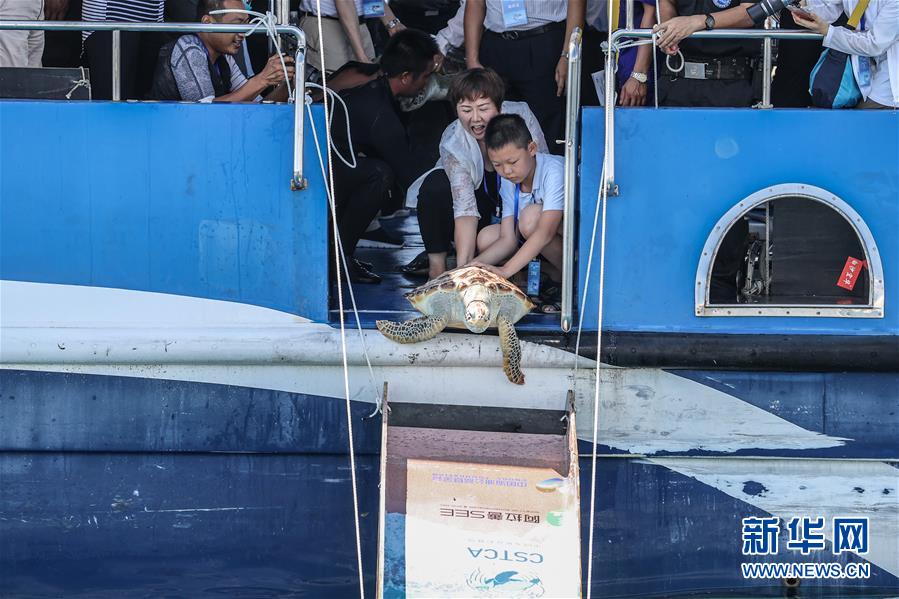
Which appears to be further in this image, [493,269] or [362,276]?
[362,276]

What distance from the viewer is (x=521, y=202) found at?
14.9 feet

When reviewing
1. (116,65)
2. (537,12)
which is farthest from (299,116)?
(537,12)

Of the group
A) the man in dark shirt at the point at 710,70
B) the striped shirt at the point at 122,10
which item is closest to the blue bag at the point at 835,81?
the man in dark shirt at the point at 710,70

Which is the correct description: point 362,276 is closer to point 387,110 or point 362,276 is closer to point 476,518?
point 387,110

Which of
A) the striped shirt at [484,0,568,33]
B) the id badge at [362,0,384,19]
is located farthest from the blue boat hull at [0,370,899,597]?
the id badge at [362,0,384,19]

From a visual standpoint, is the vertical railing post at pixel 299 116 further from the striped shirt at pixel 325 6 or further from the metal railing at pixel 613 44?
the striped shirt at pixel 325 6

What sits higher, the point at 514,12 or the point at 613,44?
the point at 514,12

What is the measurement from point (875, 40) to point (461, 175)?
5.30 feet

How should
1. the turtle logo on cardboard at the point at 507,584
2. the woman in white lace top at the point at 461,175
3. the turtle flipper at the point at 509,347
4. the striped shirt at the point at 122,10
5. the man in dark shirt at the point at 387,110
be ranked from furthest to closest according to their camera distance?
the man in dark shirt at the point at 387,110
the striped shirt at the point at 122,10
the woman in white lace top at the point at 461,175
the turtle flipper at the point at 509,347
the turtle logo on cardboard at the point at 507,584

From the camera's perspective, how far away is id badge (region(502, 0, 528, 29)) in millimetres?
5121

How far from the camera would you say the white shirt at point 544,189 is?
4.39 m

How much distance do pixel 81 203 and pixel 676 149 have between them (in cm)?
218

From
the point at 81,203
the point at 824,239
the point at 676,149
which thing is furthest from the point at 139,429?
the point at 824,239

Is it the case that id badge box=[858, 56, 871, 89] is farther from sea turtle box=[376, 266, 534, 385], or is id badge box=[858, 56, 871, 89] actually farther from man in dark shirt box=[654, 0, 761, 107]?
sea turtle box=[376, 266, 534, 385]
